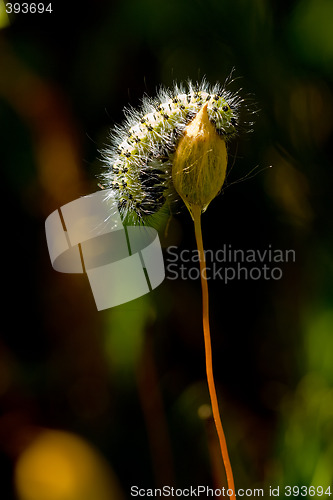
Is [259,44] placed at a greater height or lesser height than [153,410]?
greater

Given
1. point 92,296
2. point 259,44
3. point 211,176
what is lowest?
point 92,296

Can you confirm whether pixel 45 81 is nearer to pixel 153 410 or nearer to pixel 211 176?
pixel 211 176

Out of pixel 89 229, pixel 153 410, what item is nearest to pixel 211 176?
pixel 89 229

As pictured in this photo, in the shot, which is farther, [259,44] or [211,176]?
[259,44]
